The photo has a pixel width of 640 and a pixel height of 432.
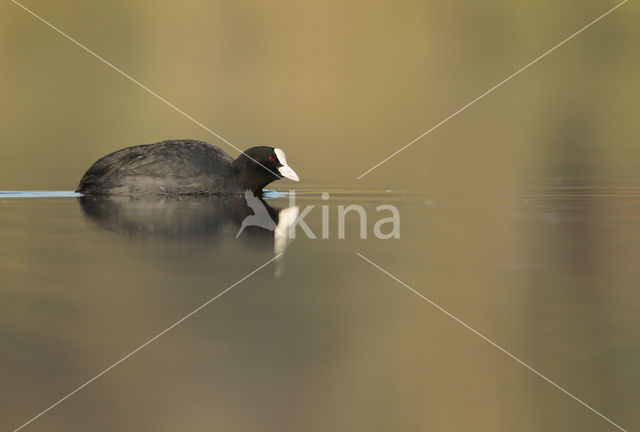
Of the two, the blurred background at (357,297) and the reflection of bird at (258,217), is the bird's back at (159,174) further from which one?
the blurred background at (357,297)

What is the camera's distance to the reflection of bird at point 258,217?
9844 mm

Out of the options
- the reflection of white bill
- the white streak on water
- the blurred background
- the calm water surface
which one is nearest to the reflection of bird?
the reflection of white bill

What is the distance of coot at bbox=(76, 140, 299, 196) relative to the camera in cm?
1220

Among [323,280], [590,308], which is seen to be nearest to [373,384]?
[590,308]

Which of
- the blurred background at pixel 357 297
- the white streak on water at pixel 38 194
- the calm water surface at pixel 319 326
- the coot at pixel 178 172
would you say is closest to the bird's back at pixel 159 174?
the coot at pixel 178 172

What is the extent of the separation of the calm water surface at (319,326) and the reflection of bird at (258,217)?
305 mm

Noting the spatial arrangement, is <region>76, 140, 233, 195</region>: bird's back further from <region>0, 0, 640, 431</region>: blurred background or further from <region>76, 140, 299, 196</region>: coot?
<region>0, 0, 640, 431</region>: blurred background

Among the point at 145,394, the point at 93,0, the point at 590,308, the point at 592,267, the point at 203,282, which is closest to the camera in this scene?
the point at 145,394

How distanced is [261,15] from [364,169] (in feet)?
159

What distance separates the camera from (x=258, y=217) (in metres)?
10.5

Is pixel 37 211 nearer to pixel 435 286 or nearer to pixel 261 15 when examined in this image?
pixel 435 286

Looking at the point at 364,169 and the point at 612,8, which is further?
the point at 612,8

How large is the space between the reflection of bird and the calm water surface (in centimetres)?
31

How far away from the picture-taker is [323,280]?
7.01 m
